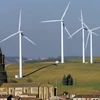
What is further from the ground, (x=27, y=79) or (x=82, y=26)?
(x=82, y=26)

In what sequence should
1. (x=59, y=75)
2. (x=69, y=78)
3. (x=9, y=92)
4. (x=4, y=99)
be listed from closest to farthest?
(x=4, y=99), (x=9, y=92), (x=69, y=78), (x=59, y=75)

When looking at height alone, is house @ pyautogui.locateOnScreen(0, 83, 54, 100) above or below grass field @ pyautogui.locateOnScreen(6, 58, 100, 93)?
below

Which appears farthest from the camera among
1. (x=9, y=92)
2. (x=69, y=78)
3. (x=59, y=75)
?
(x=59, y=75)

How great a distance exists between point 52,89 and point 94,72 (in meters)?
36.9

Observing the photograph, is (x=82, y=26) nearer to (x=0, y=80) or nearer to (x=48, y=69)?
(x=48, y=69)

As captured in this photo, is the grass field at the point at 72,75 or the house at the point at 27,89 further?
the grass field at the point at 72,75

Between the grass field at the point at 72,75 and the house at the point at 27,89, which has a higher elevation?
the grass field at the point at 72,75

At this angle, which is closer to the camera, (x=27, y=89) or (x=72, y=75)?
(x=27, y=89)

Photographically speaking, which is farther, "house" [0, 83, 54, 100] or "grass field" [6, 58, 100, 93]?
"grass field" [6, 58, 100, 93]

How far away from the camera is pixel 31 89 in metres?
158

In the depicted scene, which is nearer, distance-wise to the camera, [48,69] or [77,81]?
[77,81]

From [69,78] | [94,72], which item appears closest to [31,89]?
[69,78]

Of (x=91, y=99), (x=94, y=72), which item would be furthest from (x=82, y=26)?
(x=91, y=99)

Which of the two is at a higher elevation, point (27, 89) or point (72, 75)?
point (72, 75)
